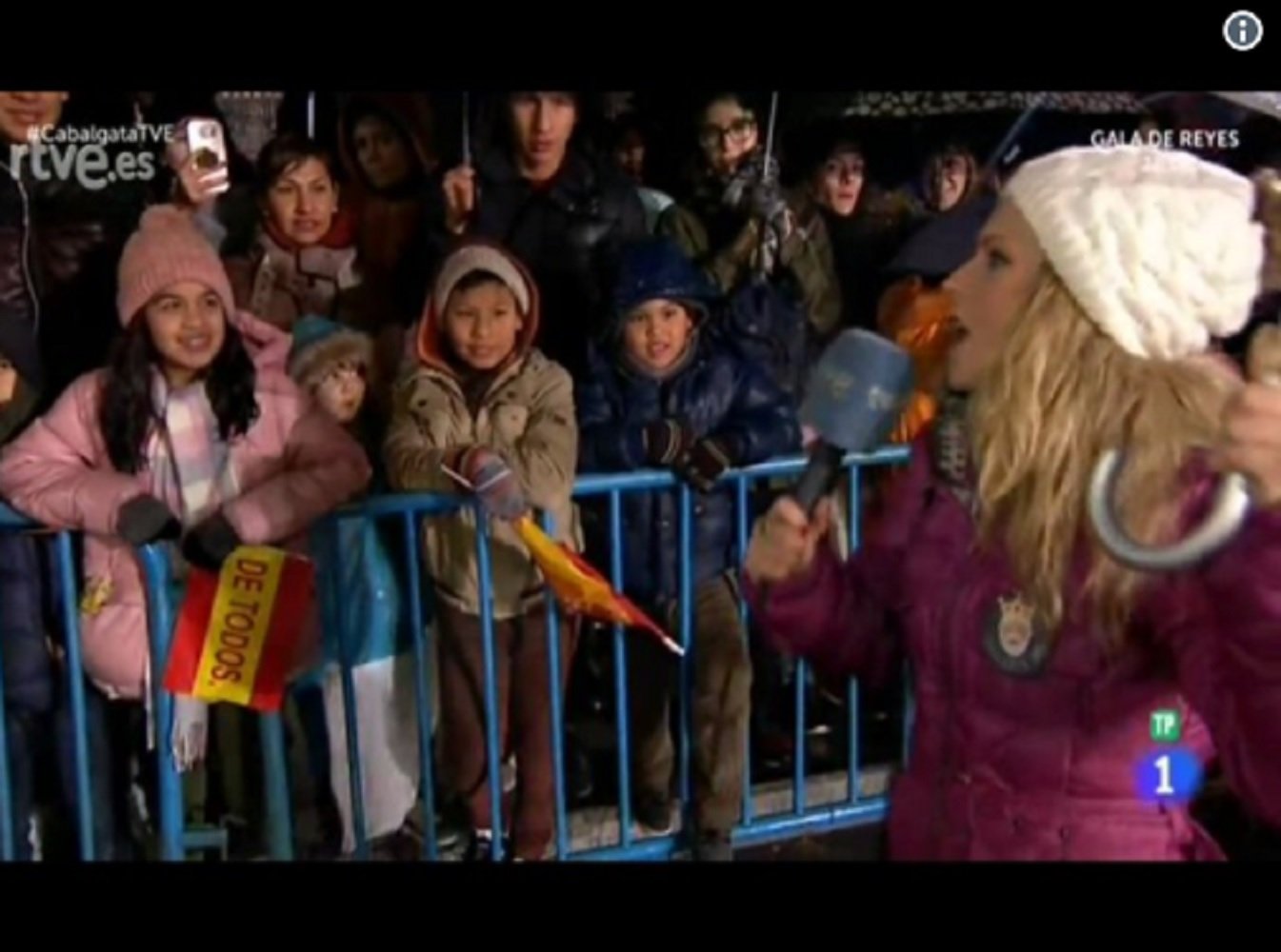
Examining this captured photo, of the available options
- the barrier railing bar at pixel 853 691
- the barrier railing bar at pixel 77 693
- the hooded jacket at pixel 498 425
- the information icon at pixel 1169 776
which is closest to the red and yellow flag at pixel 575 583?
the hooded jacket at pixel 498 425

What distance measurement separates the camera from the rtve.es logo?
179cm

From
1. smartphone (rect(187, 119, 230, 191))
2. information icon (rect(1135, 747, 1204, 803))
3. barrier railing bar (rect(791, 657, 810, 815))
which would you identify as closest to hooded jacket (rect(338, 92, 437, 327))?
smartphone (rect(187, 119, 230, 191))

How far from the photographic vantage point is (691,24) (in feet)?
5.84

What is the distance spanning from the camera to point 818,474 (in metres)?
1.50

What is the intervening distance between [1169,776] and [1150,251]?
19.9 inches

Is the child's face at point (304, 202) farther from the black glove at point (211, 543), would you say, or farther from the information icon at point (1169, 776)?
the information icon at point (1169, 776)

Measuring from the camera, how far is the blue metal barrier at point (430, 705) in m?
1.85

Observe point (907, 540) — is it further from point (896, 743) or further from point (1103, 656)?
point (896, 743)

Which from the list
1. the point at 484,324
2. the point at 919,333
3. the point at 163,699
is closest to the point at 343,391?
the point at 484,324

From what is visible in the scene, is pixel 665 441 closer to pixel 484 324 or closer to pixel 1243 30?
pixel 484 324

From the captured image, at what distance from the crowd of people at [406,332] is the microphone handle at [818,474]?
278 mm

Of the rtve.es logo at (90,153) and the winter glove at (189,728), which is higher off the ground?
the rtve.es logo at (90,153)

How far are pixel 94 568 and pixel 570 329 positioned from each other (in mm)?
570

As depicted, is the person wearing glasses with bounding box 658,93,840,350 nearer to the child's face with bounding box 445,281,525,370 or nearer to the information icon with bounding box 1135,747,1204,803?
the child's face with bounding box 445,281,525,370
